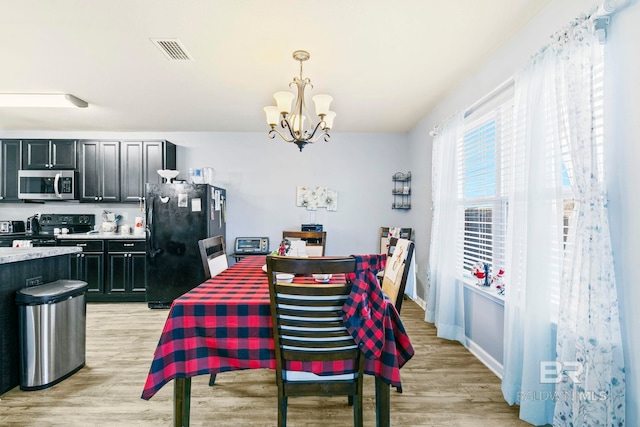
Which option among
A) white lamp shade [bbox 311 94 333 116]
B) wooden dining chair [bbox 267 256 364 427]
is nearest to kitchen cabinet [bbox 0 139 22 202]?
white lamp shade [bbox 311 94 333 116]

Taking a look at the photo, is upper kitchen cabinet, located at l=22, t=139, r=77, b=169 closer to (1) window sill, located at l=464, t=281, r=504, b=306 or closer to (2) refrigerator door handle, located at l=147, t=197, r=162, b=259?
(2) refrigerator door handle, located at l=147, t=197, r=162, b=259

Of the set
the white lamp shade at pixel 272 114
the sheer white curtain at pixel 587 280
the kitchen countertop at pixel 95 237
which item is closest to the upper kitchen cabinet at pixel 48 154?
the kitchen countertop at pixel 95 237

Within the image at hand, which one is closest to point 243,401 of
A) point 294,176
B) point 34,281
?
point 34,281

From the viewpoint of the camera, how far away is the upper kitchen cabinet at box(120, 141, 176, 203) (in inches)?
176

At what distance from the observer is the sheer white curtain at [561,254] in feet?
4.46

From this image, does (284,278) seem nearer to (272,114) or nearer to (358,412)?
(358,412)

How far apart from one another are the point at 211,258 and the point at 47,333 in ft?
3.91

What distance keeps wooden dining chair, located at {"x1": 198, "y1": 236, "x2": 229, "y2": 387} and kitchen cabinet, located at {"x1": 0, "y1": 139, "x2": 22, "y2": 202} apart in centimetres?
403

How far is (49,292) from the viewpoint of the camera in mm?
2174

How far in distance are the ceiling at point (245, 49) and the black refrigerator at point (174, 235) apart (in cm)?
105

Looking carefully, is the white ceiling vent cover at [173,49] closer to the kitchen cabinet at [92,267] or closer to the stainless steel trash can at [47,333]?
the stainless steel trash can at [47,333]

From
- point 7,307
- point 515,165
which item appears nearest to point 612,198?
point 515,165

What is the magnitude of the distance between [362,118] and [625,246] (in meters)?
3.14

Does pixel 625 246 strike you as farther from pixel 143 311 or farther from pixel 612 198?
pixel 143 311
